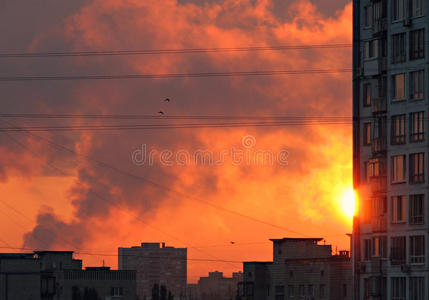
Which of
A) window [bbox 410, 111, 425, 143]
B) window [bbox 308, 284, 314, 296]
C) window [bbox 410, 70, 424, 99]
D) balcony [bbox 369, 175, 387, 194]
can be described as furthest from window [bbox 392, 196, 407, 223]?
window [bbox 308, 284, 314, 296]

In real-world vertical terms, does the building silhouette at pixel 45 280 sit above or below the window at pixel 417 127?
below

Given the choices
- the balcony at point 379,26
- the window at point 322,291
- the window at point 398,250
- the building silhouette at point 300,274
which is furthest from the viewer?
the window at point 322,291

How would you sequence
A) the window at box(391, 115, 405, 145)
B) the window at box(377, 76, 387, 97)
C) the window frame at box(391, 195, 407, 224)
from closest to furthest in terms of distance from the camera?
1. the window frame at box(391, 195, 407, 224)
2. the window at box(391, 115, 405, 145)
3. the window at box(377, 76, 387, 97)

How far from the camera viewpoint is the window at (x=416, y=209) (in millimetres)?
105231

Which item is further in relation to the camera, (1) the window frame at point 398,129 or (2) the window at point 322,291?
(2) the window at point 322,291

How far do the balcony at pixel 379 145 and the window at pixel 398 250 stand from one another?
30.2 feet

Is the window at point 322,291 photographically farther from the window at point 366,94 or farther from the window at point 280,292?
the window at point 366,94

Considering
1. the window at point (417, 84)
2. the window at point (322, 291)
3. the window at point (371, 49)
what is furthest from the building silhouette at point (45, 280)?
the window at point (417, 84)

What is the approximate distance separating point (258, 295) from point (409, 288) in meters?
77.1

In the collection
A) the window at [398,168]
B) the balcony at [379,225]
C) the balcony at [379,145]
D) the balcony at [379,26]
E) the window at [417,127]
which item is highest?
the balcony at [379,26]

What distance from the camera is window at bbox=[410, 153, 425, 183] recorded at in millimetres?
105250

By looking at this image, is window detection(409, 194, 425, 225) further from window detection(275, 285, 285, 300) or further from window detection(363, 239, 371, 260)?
window detection(275, 285, 285, 300)

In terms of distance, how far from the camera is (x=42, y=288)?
188750mm

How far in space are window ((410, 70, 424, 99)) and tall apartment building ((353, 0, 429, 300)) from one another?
0.10 meters
